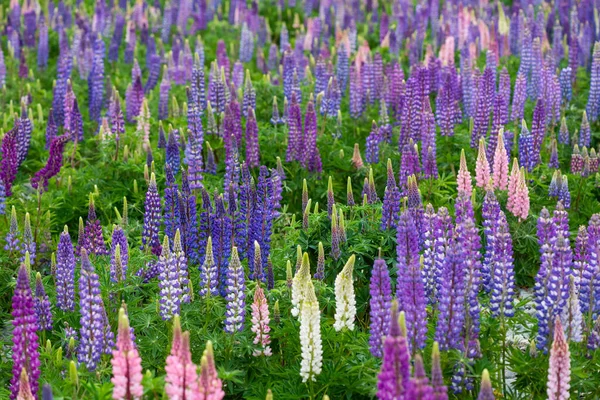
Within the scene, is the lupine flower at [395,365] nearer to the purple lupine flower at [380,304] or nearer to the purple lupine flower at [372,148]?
the purple lupine flower at [380,304]

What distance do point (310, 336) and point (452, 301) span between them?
905 millimetres

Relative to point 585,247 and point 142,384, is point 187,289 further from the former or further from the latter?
point 585,247

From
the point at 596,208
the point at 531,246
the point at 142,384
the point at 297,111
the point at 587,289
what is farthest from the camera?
the point at 297,111

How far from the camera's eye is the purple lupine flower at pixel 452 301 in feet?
18.5

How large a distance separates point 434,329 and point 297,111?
14.6ft

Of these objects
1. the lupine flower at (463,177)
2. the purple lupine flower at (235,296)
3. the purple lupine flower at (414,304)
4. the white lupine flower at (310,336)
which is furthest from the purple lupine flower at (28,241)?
the lupine flower at (463,177)

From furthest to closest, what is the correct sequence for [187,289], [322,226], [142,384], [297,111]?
[297,111] → [322,226] → [187,289] → [142,384]

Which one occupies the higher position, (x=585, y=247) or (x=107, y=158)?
(x=585, y=247)

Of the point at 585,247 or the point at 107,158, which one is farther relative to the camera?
the point at 107,158

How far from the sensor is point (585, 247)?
6.50m

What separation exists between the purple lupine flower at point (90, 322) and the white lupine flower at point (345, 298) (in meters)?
1.55

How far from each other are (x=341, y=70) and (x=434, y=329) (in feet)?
24.6

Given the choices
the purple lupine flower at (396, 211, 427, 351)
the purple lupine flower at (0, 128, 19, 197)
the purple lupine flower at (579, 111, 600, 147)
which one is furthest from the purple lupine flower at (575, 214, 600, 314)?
the purple lupine flower at (0, 128, 19, 197)

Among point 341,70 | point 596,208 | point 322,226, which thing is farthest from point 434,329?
point 341,70
